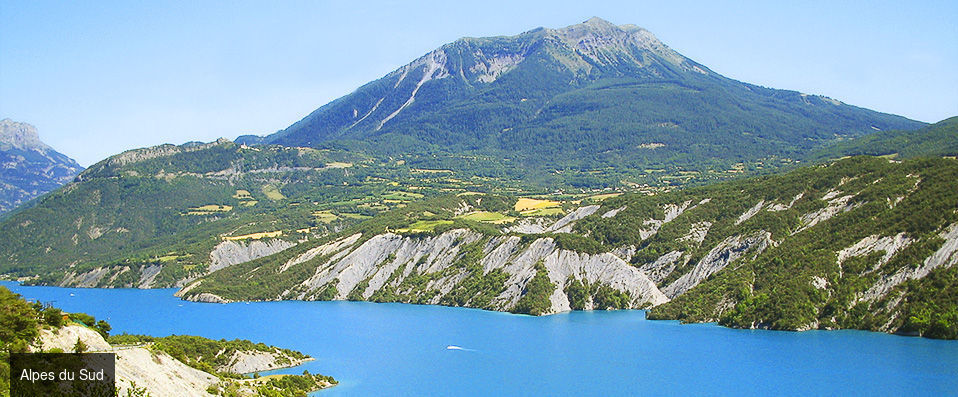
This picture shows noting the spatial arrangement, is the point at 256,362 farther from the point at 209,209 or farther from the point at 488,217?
the point at 209,209

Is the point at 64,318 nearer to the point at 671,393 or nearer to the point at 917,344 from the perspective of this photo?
the point at 671,393

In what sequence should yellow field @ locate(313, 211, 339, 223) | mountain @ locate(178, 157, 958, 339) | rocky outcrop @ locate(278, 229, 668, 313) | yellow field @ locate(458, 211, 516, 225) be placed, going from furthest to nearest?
yellow field @ locate(313, 211, 339, 223), yellow field @ locate(458, 211, 516, 225), rocky outcrop @ locate(278, 229, 668, 313), mountain @ locate(178, 157, 958, 339)

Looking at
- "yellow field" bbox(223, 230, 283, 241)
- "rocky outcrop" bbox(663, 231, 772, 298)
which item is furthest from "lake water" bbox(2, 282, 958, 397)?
"yellow field" bbox(223, 230, 283, 241)

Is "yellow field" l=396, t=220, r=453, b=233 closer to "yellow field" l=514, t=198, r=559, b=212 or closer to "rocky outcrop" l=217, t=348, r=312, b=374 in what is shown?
"yellow field" l=514, t=198, r=559, b=212

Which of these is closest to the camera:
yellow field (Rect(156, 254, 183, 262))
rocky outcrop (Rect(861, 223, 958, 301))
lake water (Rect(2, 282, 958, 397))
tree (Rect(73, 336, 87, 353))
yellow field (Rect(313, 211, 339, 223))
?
tree (Rect(73, 336, 87, 353))

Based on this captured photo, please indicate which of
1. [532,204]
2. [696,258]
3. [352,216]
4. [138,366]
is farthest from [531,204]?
[138,366]

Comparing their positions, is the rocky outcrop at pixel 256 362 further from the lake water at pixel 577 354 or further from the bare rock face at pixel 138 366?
the bare rock face at pixel 138 366

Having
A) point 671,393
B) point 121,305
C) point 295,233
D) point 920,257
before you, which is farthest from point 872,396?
point 295,233
